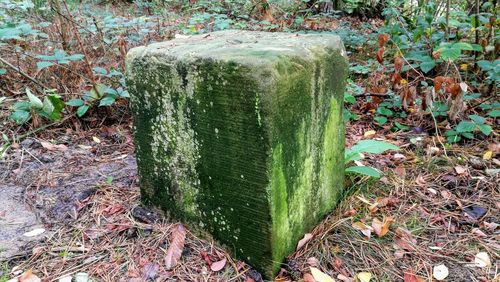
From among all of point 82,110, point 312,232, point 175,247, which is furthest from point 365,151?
point 82,110

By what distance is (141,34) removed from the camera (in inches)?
170

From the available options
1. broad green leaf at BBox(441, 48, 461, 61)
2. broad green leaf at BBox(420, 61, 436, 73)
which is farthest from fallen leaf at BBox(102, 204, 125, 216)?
broad green leaf at BBox(420, 61, 436, 73)

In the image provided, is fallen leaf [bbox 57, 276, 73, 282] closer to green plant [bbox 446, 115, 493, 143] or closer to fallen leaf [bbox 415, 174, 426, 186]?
fallen leaf [bbox 415, 174, 426, 186]

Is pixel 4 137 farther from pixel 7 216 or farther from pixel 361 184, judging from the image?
pixel 361 184

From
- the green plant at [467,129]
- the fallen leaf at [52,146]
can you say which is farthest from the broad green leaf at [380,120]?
the fallen leaf at [52,146]

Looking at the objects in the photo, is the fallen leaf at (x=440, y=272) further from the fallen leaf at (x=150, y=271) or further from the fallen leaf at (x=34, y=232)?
the fallen leaf at (x=34, y=232)

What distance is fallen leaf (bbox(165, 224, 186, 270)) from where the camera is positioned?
1.60m

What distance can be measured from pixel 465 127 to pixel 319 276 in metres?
1.67

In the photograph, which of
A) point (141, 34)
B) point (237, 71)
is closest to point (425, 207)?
point (237, 71)

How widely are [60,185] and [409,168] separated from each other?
6.88 feet

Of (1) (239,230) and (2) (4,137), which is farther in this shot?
(2) (4,137)

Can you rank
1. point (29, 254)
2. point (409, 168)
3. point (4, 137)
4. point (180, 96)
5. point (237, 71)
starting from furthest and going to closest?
point (4, 137)
point (409, 168)
point (29, 254)
point (180, 96)
point (237, 71)

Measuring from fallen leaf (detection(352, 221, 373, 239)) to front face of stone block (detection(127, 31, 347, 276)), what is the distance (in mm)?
169

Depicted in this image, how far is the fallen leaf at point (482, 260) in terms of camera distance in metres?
1.62
